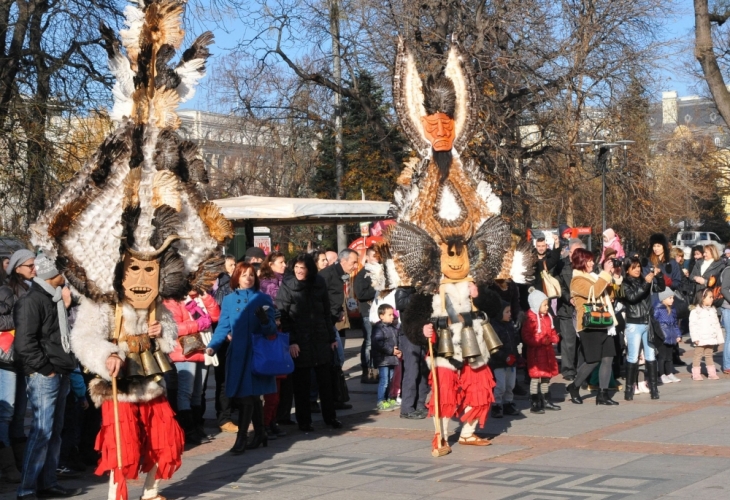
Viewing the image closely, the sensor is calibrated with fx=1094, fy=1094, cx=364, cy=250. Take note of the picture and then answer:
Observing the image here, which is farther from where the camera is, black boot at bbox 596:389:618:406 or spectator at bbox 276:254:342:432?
black boot at bbox 596:389:618:406

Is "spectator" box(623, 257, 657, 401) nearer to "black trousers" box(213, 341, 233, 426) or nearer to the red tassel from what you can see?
"black trousers" box(213, 341, 233, 426)

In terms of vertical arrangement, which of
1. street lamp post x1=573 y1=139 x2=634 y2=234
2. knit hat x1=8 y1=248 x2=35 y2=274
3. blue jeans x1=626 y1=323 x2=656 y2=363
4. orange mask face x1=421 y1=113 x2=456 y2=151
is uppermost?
street lamp post x1=573 y1=139 x2=634 y2=234

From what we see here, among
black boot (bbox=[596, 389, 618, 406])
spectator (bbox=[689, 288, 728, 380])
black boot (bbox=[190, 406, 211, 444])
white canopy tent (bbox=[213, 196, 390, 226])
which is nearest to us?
black boot (bbox=[190, 406, 211, 444])

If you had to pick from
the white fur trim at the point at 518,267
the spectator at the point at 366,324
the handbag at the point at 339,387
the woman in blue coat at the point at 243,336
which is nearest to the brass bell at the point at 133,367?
the woman in blue coat at the point at 243,336

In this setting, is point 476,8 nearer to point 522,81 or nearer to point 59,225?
point 522,81

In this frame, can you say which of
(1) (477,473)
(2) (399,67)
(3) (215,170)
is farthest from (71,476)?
(3) (215,170)

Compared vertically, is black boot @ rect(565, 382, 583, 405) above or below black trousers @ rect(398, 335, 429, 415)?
below

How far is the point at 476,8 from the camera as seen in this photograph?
21938 mm

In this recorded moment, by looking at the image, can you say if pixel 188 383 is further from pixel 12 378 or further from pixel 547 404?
pixel 547 404

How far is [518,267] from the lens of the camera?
404 inches

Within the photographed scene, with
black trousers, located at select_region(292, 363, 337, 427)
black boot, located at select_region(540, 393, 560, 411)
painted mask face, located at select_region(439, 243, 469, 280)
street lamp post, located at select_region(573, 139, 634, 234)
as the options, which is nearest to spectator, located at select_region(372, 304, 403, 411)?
black trousers, located at select_region(292, 363, 337, 427)

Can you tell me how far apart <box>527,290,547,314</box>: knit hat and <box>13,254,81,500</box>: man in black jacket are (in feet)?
18.2

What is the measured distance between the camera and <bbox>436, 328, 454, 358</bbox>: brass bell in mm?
9711

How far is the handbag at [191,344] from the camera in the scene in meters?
10.4
